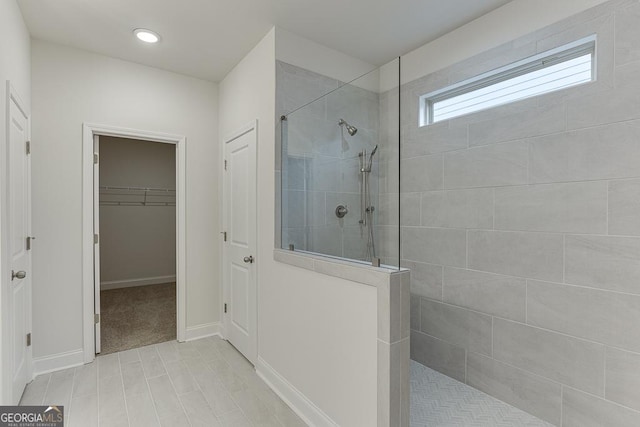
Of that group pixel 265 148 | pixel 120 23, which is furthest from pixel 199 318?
pixel 120 23

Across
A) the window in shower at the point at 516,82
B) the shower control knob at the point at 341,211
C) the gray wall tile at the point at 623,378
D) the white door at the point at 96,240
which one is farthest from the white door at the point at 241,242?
the gray wall tile at the point at 623,378

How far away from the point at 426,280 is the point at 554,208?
1.09 meters

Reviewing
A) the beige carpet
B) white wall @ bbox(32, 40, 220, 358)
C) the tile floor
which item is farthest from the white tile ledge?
the beige carpet

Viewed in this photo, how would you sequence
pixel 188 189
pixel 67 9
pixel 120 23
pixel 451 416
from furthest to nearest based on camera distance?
1. pixel 188 189
2. pixel 120 23
3. pixel 67 9
4. pixel 451 416

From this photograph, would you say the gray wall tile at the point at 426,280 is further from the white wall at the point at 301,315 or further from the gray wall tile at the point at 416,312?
the white wall at the point at 301,315

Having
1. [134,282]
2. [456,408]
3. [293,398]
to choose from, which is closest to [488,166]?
[456,408]

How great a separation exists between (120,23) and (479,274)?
3207mm

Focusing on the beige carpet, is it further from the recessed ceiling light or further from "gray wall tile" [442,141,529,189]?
"gray wall tile" [442,141,529,189]

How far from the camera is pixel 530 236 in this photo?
2051 mm

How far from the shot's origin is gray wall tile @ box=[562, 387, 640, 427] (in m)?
1.65

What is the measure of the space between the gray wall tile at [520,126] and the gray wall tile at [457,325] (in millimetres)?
1259

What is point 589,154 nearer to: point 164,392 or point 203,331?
point 164,392

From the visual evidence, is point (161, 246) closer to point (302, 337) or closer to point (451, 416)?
point (302, 337)

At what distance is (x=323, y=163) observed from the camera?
88.4 inches
